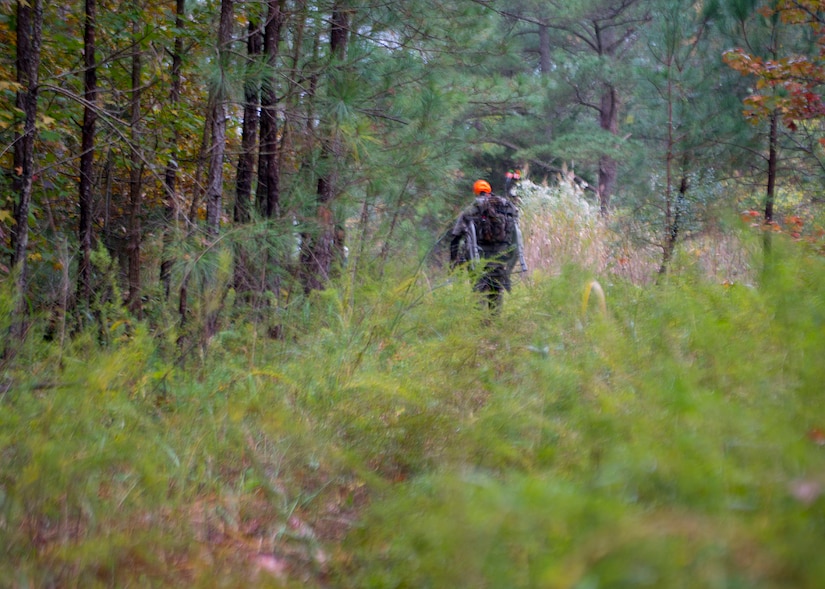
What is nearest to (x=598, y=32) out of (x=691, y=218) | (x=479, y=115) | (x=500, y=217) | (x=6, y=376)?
(x=479, y=115)

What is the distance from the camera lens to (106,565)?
2381 millimetres

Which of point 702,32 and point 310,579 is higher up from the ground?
point 702,32

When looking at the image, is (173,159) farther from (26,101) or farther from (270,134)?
(26,101)

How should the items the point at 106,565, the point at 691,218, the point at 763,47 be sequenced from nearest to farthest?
1. the point at 106,565
2. the point at 763,47
3. the point at 691,218

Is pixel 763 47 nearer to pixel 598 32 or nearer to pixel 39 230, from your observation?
pixel 39 230

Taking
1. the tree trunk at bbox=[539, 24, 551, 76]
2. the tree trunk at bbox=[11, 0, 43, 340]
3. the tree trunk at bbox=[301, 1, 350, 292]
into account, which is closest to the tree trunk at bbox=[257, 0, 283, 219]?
the tree trunk at bbox=[301, 1, 350, 292]

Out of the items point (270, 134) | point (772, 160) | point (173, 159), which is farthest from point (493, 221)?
point (772, 160)

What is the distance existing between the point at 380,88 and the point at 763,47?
484 cm

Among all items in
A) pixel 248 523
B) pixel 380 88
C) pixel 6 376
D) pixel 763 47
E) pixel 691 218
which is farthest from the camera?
pixel 691 218

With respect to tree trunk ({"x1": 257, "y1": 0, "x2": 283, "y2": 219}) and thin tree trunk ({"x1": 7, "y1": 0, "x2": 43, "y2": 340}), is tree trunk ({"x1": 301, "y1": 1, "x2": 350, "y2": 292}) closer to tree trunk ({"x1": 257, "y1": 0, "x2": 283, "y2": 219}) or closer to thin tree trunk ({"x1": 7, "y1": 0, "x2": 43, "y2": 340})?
tree trunk ({"x1": 257, "y1": 0, "x2": 283, "y2": 219})

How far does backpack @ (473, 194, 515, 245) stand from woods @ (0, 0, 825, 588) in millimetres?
675

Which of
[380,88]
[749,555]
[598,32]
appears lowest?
[749,555]

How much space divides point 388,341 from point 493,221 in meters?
3.91

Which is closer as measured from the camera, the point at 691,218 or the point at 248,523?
the point at 248,523
